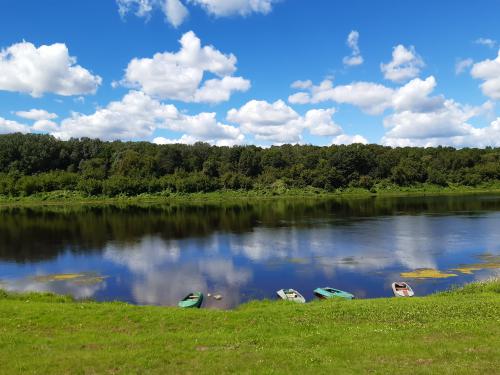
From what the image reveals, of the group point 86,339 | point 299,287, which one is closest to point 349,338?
point 86,339

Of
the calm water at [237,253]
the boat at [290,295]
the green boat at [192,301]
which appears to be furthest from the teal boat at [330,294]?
the green boat at [192,301]

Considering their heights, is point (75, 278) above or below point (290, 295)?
below

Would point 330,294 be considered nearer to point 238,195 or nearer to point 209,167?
point 238,195

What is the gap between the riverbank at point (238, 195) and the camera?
454 ft

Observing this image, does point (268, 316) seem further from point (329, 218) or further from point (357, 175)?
point (357, 175)

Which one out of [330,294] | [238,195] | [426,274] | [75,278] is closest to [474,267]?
[426,274]

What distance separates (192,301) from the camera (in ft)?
95.7

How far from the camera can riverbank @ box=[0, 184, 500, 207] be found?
454ft

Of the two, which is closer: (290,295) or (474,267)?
(290,295)

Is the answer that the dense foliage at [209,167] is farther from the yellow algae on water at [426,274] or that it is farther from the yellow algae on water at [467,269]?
the yellow algae on water at [426,274]

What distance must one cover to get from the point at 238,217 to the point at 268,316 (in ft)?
230

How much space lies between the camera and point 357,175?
164 m

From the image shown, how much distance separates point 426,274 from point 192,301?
21448 millimetres

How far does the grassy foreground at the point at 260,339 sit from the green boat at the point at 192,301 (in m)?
6.83
